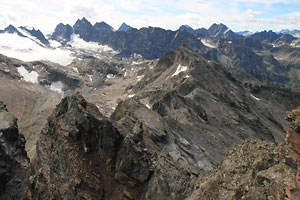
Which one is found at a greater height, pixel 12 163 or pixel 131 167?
pixel 131 167

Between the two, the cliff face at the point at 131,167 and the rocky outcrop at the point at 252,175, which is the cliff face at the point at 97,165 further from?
the rocky outcrop at the point at 252,175

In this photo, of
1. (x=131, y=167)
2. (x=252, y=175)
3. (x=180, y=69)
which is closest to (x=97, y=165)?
(x=131, y=167)

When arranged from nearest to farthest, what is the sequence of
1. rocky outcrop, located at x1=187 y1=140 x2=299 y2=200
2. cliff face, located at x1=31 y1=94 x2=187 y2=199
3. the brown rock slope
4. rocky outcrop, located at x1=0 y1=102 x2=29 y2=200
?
the brown rock slope
rocky outcrop, located at x1=187 y1=140 x2=299 y2=200
cliff face, located at x1=31 y1=94 x2=187 y2=199
rocky outcrop, located at x1=0 y1=102 x2=29 y2=200

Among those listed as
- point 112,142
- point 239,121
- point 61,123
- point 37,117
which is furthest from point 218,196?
point 37,117

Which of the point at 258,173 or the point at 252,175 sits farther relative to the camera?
the point at 252,175

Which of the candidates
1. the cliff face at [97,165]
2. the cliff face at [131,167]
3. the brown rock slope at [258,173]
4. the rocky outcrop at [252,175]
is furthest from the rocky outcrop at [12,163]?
the brown rock slope at [258,173]

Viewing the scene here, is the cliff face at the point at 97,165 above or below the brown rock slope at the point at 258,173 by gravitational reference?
below

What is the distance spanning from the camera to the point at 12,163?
48.4 m

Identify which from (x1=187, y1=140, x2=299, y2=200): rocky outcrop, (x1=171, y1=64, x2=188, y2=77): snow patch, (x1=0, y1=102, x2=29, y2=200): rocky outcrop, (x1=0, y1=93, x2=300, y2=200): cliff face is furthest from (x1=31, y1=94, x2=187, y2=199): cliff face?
(x1=171, y1=64, x2=188, y2=77): snow patch

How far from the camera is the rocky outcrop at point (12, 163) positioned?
43688 mm

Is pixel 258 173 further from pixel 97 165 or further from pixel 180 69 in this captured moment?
pixel 180 69

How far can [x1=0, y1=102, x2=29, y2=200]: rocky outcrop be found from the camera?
43688 millimetres

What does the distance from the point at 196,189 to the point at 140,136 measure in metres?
11.7

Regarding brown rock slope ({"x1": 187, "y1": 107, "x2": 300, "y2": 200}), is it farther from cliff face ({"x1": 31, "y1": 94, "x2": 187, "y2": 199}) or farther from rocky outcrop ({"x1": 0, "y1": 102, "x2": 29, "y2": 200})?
rocky outcrop ({"x1": 0, "y1": 102, "x2": 29, "y2": 200})
